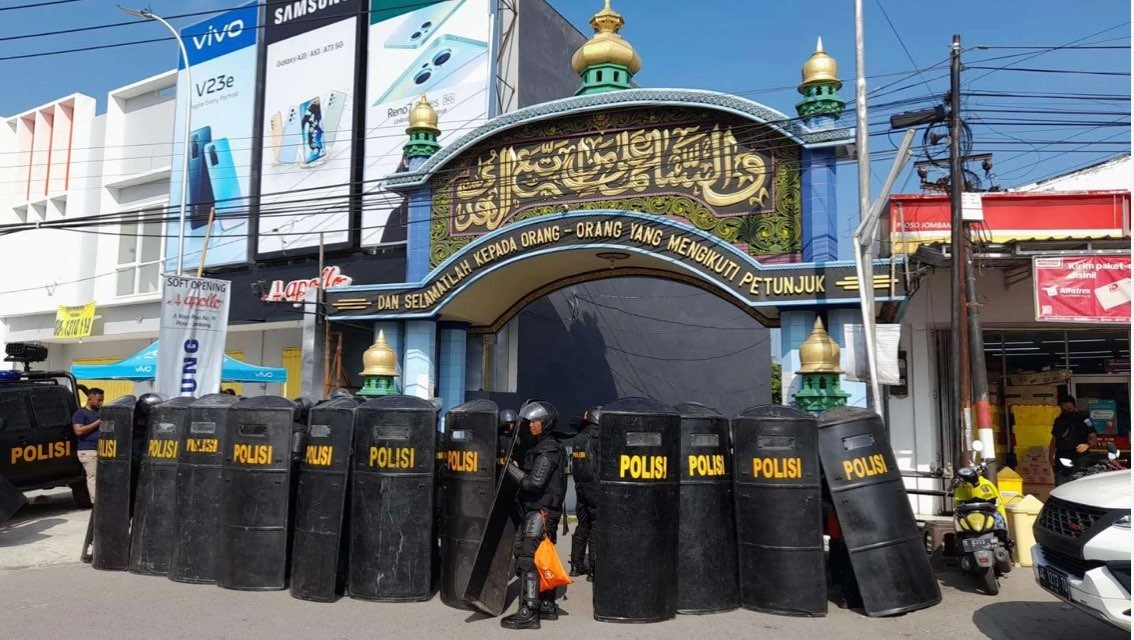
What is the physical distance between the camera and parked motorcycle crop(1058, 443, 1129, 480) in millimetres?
9341

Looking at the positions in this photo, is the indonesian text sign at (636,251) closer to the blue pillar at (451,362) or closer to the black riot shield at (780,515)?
the blue pillar at (451,362)

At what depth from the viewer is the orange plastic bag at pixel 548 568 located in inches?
267

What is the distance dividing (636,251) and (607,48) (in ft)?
14.1

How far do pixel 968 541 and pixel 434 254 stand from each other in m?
10.3

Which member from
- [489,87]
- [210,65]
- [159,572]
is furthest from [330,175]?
[159,572]

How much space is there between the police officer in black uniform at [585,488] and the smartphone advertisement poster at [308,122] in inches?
557

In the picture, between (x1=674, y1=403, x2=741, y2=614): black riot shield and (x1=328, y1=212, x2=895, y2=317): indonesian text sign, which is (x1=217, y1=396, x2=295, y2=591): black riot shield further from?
(x1=328, y1=212, x2=895, y2=317): indonesian text sign

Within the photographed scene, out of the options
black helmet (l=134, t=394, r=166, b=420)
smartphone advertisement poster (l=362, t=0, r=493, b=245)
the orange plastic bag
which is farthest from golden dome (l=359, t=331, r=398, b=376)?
the orange plastic bag

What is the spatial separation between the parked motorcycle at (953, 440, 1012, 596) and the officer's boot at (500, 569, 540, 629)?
→ 13.6 ft

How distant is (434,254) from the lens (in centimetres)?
1545

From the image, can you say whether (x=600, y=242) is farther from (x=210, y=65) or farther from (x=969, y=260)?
(x=210, y=65)

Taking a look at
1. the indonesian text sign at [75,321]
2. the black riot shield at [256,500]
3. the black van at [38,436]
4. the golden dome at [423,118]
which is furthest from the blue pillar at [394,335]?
the indonesian text sign at [75,321]

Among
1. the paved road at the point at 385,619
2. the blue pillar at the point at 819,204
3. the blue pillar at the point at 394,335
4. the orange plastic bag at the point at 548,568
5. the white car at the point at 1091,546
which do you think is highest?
the blue pillar at the point at 819,204

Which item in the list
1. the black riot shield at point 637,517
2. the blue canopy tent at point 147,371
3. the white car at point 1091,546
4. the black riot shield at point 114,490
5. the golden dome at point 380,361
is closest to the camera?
the white car at point 1091,546
